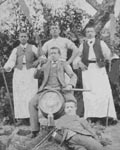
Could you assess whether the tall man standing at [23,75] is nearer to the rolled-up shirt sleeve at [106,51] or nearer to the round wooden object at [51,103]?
the rolled-up shirt sleeve at [106,51]

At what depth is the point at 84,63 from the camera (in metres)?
7.12

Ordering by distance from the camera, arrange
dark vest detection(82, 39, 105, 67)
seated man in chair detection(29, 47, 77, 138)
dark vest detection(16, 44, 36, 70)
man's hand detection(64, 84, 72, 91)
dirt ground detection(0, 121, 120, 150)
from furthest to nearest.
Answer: dark vest detection(16, 44, 36, 70) < dark vest detection(82, 39, 105, 67) < seated man in chair detection(29, 47, 77, 138) < man's hand detection(64, 84, 72, 91) < dirt ground detection(0, 121, 120, 150)

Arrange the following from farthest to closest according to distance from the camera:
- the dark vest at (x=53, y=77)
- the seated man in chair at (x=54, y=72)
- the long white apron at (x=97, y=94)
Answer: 1. the long white apron at (x=97, y=94)
2. the dark vest at (x=53, y=77)
3. the seated man in chair at (x=54, y=72)

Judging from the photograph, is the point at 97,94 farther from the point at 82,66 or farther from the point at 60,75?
the point at 60,75

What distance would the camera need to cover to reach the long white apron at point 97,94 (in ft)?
22.6

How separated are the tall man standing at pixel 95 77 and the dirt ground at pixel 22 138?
0.37 m

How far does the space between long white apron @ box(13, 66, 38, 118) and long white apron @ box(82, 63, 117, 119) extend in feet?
3.01

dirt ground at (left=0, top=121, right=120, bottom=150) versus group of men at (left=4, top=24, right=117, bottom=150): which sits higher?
group of men at (left=4, top=24, right=117, bottom=150)

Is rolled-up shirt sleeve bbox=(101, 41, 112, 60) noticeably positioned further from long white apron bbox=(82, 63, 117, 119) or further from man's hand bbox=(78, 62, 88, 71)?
man's hand bbox=(78, 62, 88, 71)

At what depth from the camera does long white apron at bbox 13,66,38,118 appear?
7.21 m

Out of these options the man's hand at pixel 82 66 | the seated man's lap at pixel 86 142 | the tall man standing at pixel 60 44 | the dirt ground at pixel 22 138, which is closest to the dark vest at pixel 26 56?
the tall man standing at pixel 60 44

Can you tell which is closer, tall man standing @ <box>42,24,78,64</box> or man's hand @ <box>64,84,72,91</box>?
man's hand @ <box>64,84,72,91</box>

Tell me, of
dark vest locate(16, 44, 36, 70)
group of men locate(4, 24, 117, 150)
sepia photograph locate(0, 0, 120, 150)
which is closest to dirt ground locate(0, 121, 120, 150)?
sepia photograph locate(0, 0, 120, 150)

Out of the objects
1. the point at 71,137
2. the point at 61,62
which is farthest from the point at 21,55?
the point at 71,137
